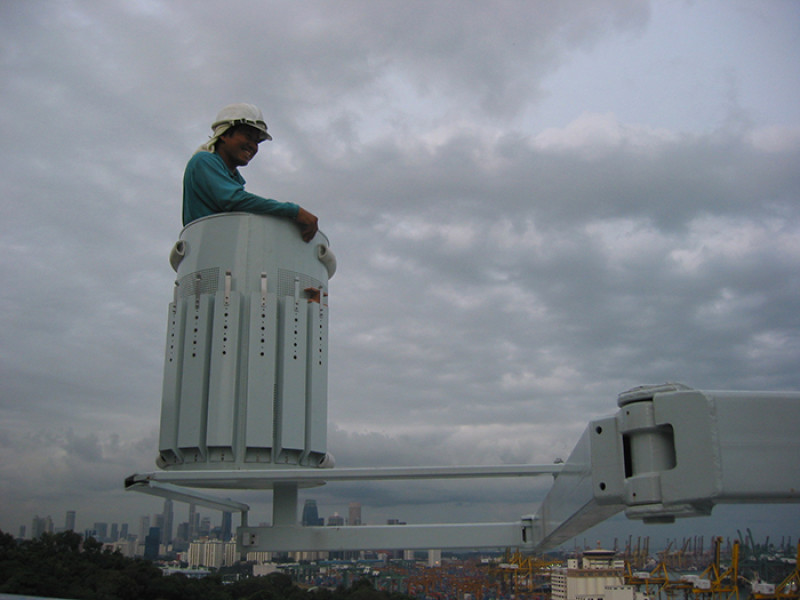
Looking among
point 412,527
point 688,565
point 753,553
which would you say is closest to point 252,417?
point 412,527

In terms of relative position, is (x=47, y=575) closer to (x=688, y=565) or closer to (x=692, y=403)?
(x=688, y=565)

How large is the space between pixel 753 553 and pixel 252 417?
29.6 feet

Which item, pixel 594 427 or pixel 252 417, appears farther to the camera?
pixel 252 417

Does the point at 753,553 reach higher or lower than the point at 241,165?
lower

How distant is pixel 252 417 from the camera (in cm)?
1191

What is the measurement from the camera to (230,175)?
14.1 m

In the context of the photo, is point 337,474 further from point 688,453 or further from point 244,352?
point 688,453

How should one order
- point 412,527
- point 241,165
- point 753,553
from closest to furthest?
point 753,553 < point 412,527 < point 241,165

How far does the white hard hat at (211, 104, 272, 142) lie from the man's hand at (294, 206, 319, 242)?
2395 millimetres

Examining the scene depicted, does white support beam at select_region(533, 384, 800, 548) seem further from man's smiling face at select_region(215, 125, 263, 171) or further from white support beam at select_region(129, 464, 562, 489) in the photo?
man's smiling face at select_region(215, 125, 263, 171)

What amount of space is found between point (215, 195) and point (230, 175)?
93cm

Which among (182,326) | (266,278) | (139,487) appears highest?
(266,278)

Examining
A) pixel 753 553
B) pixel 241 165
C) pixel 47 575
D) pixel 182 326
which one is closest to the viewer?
pixel 753 553

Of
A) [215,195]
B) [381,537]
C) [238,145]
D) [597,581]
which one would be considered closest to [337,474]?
[381,537]
